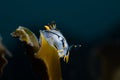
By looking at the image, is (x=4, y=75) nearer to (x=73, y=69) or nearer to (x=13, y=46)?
(x=13, y=46)

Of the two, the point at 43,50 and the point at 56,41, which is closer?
the point at 43,50

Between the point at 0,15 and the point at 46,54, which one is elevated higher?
the point at 0,15

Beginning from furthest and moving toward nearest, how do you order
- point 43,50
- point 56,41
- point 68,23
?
1. point 68,23
2. point 56,41
3. point 43,50

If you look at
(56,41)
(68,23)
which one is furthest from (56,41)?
(68,23)

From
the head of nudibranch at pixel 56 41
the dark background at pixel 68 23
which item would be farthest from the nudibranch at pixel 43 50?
the dark background at pixel 68 23

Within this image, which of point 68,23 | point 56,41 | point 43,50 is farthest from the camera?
point 68,23

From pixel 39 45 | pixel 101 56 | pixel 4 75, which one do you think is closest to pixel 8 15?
pixel 4 75

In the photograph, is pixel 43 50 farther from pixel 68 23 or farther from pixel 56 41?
pixel 68 23

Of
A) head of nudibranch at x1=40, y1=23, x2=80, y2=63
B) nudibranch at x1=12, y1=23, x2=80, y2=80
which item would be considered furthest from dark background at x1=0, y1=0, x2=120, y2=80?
nudibranch at x1=12, y1=23, x2=80, y2=80

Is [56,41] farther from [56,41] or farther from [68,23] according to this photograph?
[68,23]
